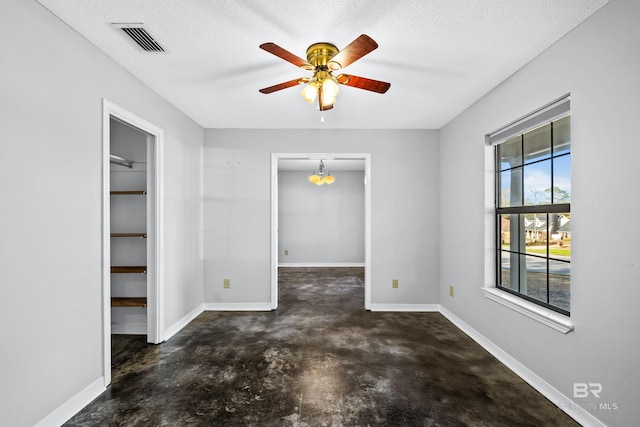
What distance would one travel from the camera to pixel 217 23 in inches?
72.6

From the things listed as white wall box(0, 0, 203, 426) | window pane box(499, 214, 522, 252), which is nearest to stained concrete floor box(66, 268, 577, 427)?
white wall box(0, 0, 203, 426)

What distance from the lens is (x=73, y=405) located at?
74.6 inches

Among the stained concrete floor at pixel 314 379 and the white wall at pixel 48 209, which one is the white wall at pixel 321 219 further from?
the white wall at pixel 48 209

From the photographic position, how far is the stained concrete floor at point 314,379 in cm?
188

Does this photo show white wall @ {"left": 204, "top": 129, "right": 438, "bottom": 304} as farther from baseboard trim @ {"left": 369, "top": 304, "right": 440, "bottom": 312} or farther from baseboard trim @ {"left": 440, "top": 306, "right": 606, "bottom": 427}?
baseboard trim @ {"left": 440, "top": 306, "right": 606, "bottom": 427}

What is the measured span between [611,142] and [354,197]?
6.21 m

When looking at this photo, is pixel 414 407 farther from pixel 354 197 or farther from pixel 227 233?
pixel 354 197

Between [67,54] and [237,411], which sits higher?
[67,54]

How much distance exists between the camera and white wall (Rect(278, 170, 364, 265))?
307 inches

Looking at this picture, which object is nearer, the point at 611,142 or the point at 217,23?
→ the point at 611,142

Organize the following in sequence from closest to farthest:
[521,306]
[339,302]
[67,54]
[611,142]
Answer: [611,142]
[67,54]
[521,306]
[339,302]

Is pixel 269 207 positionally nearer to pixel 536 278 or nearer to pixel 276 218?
pixel 276 218

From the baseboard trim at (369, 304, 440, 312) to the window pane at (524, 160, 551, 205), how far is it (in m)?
2.04

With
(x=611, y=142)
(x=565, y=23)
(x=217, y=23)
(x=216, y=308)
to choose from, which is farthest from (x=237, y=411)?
(x=565, y=23)
